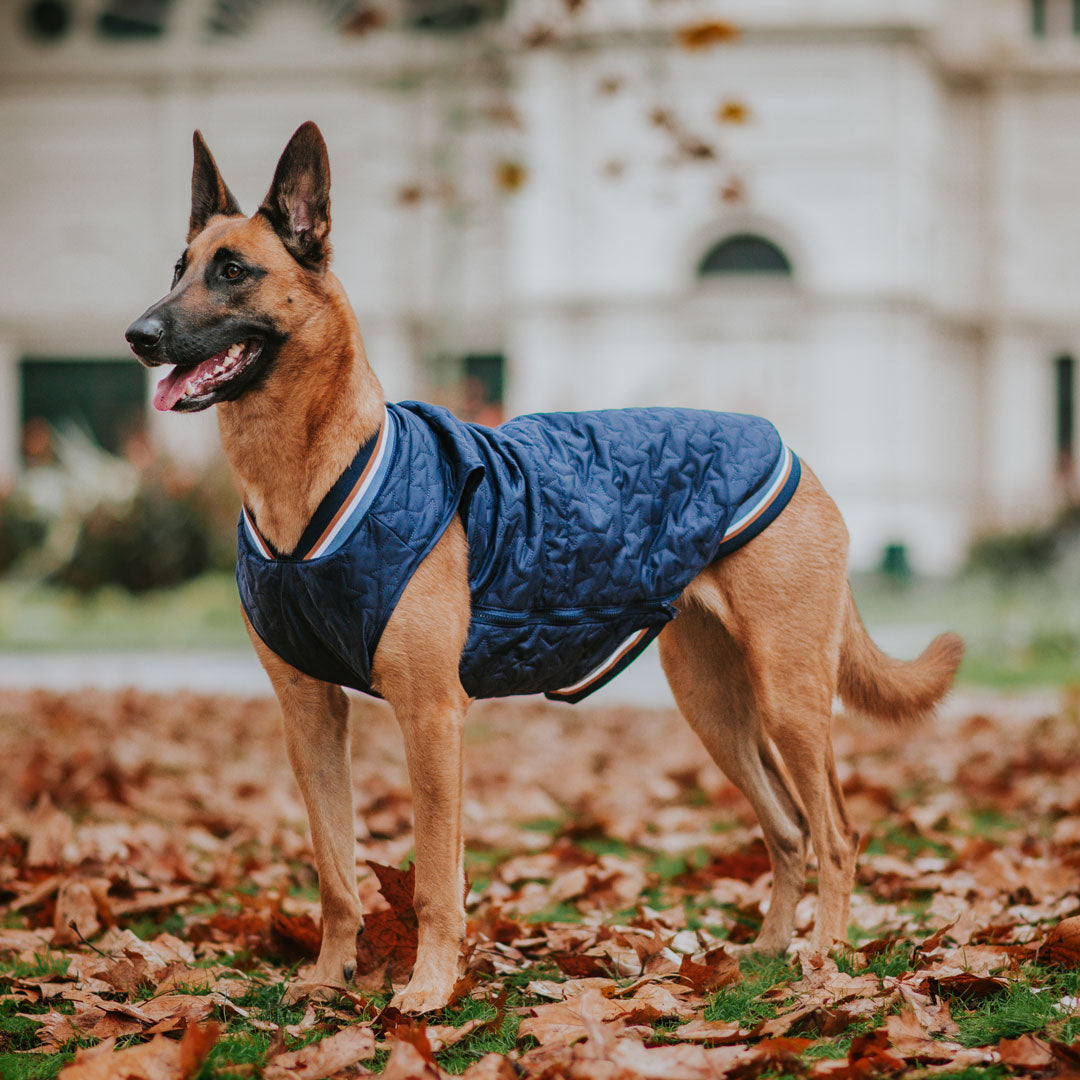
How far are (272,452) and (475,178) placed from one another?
21004 millimetres

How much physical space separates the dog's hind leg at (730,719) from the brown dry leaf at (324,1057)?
4.71ft

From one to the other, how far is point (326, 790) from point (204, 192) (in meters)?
1.53

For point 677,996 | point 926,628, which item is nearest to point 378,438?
point 677,996

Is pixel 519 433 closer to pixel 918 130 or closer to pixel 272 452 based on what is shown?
pixel 272 452

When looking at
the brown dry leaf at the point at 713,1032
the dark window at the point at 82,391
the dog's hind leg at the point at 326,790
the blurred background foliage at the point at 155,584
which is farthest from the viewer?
the dark window at the point at 82,391

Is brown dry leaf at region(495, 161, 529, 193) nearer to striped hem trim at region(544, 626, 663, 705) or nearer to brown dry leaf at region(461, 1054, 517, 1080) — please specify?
striped hem trim at region(544, 626, 663, 705)

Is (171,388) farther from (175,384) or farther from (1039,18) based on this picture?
(1039,18)

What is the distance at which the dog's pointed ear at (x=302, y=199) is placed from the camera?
3.07 m

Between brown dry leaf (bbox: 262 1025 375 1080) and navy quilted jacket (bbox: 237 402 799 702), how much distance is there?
0.80 meters

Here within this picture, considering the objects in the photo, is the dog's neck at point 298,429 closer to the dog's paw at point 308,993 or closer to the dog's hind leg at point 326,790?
the dog's hind leg at point 326,790

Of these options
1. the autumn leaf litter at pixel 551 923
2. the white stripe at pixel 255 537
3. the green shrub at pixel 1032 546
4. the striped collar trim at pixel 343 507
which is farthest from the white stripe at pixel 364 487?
the green shrub at pixel 1032 546

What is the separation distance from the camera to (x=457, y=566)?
124 inches

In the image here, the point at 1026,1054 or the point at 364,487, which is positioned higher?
the point at 364,487

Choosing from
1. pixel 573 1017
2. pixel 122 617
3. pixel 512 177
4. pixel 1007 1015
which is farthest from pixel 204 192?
pixel 122 617
